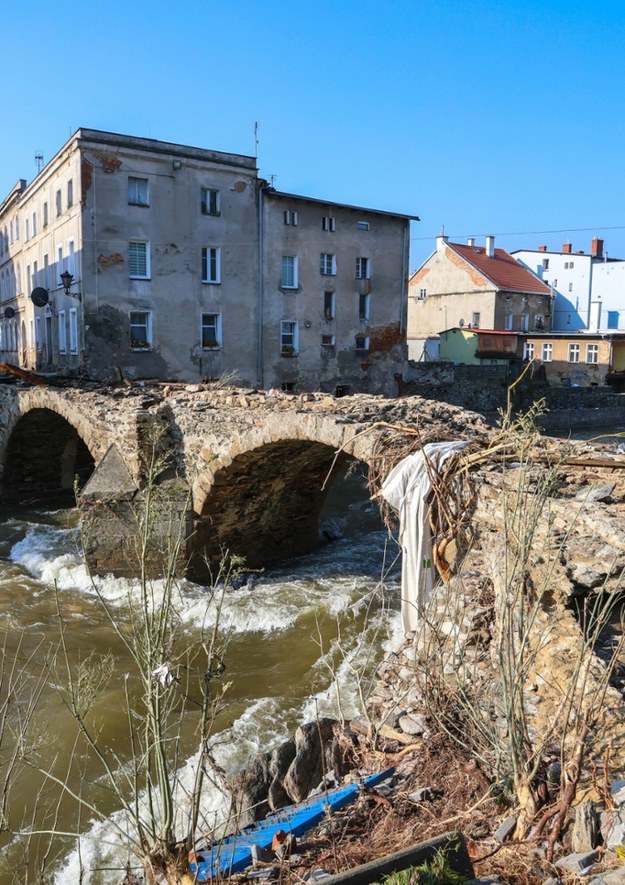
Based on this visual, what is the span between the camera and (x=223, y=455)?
9.76 meters

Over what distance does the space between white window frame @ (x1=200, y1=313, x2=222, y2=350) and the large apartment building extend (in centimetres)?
3

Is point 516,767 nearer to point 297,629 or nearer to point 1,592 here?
point 297,629

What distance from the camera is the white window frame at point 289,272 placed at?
2230 centimetres

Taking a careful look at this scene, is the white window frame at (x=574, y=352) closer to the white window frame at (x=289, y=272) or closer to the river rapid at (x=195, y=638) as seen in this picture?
the white window frame at (x=289, y=272)

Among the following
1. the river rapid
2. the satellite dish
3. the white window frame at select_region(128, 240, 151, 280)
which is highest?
the white window frame at select_region(128, 240, 151, 280)

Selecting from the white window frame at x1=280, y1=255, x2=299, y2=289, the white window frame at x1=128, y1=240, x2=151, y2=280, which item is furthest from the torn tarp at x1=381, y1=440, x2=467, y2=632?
the white window frame at x1=280, y1=255, x2=299, y2=289

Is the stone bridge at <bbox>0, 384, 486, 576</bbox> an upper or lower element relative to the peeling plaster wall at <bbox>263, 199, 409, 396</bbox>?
lower

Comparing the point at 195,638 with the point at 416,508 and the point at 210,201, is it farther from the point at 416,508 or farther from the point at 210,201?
the point at 210,201

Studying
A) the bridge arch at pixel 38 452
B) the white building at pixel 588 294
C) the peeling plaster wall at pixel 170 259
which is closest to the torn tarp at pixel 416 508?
the bridge arch at pixel 38 452

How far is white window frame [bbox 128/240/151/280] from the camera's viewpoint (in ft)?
64.0

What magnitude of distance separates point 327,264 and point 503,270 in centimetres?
1443

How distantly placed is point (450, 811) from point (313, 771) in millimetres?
1696

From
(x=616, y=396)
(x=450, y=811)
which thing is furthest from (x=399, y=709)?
(x=616, y=396)

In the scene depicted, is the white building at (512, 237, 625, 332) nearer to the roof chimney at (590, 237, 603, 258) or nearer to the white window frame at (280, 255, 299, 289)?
the roof chimney at (590, 237, 603, 258)
